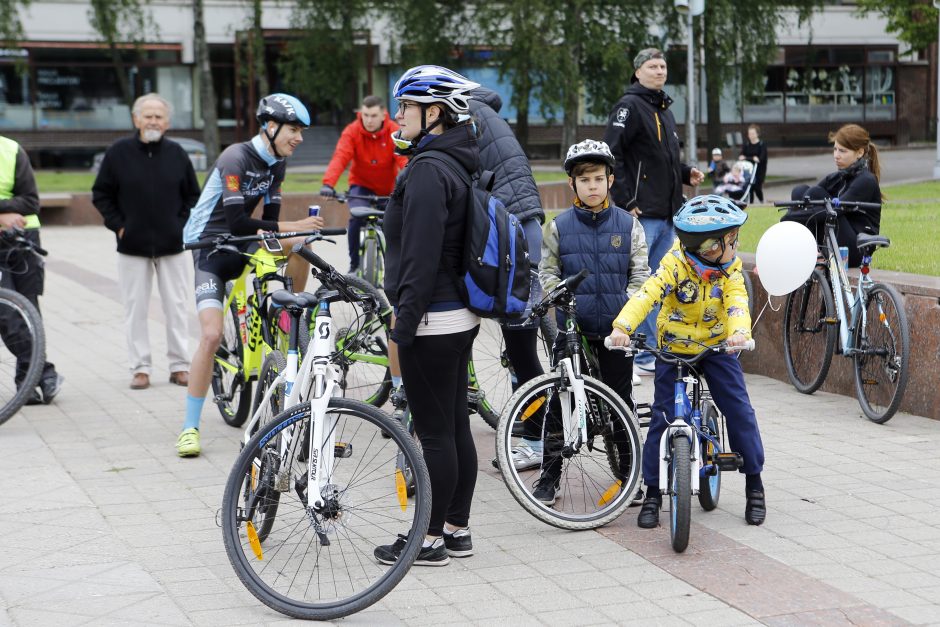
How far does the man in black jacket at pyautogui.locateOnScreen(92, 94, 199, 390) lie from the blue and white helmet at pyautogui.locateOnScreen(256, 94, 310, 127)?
217 centimetres

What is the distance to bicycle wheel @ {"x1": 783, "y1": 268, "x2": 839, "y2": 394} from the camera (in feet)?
27.0

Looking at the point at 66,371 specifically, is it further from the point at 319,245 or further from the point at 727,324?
the point at 319,245

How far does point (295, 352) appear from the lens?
18.0 feet

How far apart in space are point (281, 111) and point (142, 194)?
8.29 ft

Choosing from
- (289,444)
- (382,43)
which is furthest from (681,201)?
(382,43)

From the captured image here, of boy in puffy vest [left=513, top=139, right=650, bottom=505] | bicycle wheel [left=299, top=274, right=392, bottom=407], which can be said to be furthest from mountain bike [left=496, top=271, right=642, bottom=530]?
bicycle wheel [left=299, top=274, right=392, bottom=407]

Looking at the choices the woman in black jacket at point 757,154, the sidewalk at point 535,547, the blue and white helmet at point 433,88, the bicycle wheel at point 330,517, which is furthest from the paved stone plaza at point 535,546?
the woman in black jacket at point 757,154

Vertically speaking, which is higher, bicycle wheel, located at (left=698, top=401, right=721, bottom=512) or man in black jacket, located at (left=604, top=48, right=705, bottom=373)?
man in black jacket, located at (left=604, top=48, right=705, bottom=373)

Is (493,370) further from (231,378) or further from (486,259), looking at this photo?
(486,259)

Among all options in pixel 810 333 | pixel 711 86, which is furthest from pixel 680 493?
pixel 711 86

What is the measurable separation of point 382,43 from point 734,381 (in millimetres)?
42058

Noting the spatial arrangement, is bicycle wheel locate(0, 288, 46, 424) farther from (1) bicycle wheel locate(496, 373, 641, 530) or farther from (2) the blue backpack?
(2) the blue backpack

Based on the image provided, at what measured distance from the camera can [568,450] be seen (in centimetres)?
582

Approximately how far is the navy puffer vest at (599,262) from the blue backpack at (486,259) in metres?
1.14
